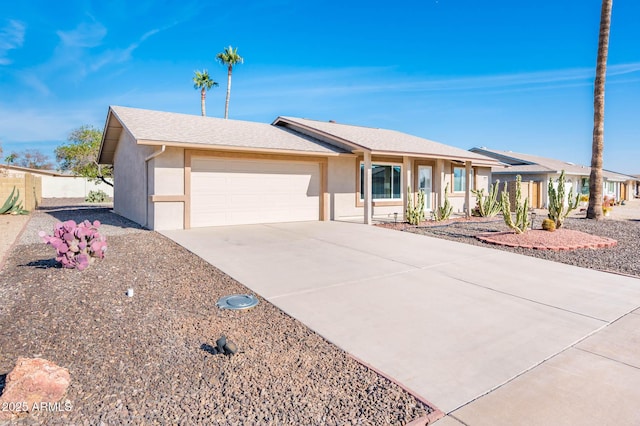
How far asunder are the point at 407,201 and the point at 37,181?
23548 mm

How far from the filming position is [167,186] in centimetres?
1163

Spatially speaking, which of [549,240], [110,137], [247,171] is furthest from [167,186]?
[549,240]

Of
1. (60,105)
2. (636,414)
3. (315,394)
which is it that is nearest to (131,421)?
(315,394)

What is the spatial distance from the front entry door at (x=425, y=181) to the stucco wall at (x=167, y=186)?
11095 millimetres

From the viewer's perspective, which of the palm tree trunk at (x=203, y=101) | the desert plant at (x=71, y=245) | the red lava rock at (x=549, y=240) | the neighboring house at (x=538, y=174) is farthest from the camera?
the palm tree trunk at (x=203, y=101)

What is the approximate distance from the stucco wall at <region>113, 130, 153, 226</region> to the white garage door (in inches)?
74.1

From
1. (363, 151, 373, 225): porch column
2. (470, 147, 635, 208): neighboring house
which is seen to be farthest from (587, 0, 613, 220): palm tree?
(363, 151, 373, 225): porch column

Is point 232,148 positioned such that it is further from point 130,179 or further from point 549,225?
point 549,225

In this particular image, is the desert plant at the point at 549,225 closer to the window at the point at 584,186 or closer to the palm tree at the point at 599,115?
the palm tree at the point at 599,115

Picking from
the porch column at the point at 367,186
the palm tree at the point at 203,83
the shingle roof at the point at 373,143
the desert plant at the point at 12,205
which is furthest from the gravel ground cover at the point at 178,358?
the palm tree at the point at 203,83

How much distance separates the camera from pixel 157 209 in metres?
11.6

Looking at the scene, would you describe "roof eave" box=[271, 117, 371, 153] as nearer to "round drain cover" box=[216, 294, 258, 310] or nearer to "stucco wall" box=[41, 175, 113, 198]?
"round drain cover" box=[216, 294, 258, 310]

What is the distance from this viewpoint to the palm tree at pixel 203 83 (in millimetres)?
39844

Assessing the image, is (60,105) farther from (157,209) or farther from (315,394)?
(315,394)
